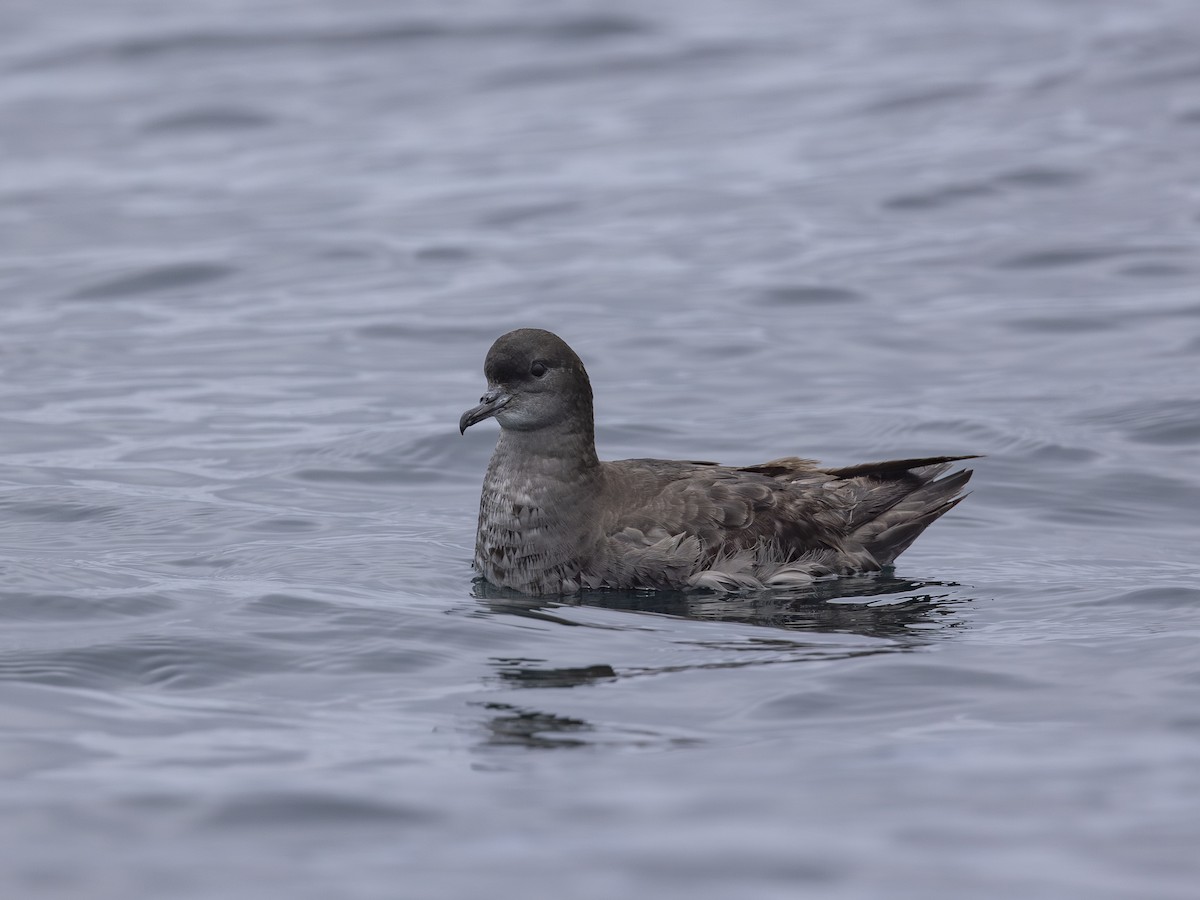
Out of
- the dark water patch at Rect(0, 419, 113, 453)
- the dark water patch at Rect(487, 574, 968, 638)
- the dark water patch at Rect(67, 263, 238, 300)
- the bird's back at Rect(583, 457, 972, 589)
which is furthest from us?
the dark water patch at Rect(67, 263, 238, 300)

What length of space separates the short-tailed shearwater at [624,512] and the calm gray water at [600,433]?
0.25 m

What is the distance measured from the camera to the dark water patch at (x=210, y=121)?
2455 centimetres

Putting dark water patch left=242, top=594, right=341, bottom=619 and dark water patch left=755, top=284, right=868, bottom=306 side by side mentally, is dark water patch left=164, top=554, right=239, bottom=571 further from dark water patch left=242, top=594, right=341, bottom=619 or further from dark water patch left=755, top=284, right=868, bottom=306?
dark water patch left=755, top=284, right=868, bottom=306

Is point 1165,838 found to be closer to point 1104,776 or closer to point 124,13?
point 1104,776

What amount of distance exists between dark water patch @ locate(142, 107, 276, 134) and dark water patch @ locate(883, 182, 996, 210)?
29.9 feet

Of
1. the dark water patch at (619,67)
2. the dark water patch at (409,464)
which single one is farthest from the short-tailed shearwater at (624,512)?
the dark water patch at (619,67)

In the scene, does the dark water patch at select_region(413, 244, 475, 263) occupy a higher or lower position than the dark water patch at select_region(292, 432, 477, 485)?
higher

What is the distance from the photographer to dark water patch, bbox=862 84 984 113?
2369 cm

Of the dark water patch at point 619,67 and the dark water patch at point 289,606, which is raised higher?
the dark water patch at point 619,67

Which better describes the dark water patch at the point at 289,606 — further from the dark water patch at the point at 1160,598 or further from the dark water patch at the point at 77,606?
the dark water patch at the point at 1160,598

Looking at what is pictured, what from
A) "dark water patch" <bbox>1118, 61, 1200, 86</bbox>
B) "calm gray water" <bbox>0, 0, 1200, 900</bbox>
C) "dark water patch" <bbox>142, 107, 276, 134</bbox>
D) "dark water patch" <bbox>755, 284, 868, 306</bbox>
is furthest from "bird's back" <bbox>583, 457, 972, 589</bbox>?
"dark water patch" <bbox>142, 107, 276, 134</bbox>

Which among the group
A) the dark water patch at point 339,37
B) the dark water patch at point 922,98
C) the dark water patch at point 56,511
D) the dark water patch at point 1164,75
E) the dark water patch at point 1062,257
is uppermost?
the dark water patch at point 339,37

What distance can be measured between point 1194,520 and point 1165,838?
519 cm

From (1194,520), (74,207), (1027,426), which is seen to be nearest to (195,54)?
(74,207)
